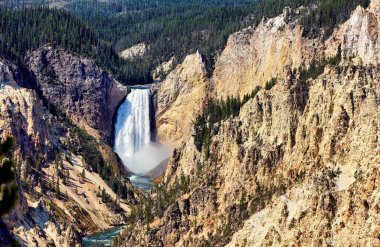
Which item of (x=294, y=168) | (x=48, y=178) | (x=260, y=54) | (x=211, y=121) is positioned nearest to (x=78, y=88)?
(x=260, y=54)

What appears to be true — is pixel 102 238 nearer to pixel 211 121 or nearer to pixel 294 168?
pixel 211 121

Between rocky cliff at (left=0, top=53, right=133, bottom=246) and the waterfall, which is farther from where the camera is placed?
the waterfall

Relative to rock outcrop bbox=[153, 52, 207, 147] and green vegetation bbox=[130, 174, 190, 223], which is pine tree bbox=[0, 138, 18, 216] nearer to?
green vegetation bbox=[130, 174, 190, 223]

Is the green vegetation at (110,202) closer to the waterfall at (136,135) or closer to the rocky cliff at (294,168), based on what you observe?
the rocky cliff at (294,168)

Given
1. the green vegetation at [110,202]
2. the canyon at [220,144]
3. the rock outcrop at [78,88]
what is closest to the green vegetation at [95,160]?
the canyon at [220,144]

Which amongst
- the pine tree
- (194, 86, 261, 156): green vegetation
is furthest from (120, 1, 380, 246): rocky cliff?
the pine tree

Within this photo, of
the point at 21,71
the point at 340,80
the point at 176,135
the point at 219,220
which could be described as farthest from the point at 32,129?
the point at 340,80
